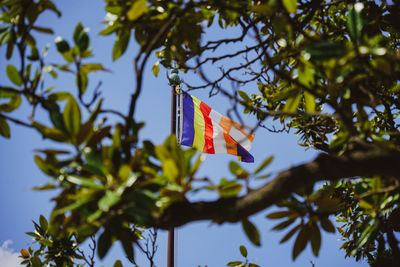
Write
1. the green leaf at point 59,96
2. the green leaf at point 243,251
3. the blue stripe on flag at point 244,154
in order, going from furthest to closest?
1. the blue stripe on flag at point 244,154
2. the green leaf at point 243,251
3. the green leaf at point 59,96

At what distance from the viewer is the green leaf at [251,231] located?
3.02 ft

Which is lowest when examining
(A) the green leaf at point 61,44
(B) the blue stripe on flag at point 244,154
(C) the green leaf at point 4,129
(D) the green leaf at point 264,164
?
(D) the green leaf at point 264,164

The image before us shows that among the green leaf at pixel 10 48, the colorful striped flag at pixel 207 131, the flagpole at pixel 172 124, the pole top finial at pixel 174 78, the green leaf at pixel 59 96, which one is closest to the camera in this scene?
the green leaf at pixel 59 96

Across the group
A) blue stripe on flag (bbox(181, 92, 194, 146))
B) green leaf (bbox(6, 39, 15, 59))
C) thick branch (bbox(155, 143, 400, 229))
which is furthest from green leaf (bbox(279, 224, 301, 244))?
blue stripe on flag (bbox(181, 92, 194, 146))

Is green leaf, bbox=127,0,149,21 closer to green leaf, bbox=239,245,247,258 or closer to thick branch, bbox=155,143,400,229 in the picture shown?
thick branch, bbox=155,143,400,229

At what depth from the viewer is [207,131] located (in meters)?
6.20

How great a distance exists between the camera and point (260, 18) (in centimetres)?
221

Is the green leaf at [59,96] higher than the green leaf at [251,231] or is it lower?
higher

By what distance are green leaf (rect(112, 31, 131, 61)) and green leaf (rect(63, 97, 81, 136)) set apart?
41 cm

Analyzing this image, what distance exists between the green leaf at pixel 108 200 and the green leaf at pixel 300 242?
0.71 m

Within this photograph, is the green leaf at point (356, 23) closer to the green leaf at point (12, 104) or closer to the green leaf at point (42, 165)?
the green leaf at point (42, 165)

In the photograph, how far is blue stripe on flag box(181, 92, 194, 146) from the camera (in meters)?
5.74

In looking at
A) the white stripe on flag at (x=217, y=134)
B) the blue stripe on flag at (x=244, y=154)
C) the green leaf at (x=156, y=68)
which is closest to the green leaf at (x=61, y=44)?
the green leaf at (x=156, y=68)

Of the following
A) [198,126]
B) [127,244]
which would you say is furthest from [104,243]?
[198,126]
